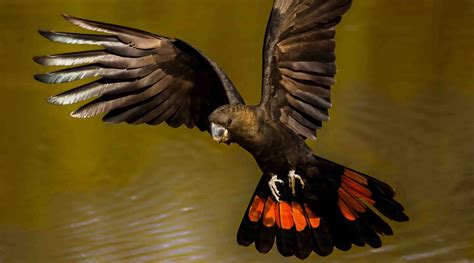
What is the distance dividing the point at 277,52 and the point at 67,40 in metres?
0.66

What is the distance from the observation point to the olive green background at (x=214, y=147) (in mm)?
4312

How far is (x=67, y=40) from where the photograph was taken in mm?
3404

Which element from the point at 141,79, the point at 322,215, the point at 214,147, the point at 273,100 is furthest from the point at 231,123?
the point at 214,147

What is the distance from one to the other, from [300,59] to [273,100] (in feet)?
0.51

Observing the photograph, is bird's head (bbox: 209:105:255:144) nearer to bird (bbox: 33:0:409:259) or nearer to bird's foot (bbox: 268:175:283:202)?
bird (bbox: 33:0:409:259)

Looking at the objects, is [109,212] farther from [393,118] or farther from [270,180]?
[393,118]

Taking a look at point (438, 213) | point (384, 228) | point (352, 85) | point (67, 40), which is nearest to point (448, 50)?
point (352, 85)

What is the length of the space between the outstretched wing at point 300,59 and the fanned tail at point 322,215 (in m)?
0.19

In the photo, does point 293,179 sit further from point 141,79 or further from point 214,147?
point 214,147

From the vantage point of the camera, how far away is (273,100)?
12.0 feet

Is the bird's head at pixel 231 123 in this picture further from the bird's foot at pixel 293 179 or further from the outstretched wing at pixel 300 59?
the bird's foot at pixel 293 179

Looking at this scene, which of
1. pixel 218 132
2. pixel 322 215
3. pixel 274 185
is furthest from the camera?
pixel 322 215

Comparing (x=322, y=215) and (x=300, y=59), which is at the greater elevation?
(x=300, y=59)

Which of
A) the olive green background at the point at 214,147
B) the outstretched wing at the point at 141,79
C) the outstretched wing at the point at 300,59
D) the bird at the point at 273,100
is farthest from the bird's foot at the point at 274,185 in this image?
the olive green background at the point at 214,147
